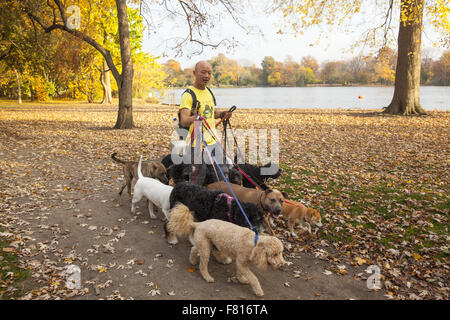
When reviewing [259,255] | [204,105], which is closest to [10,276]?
[259,255]

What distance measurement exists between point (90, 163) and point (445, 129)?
1607 cm

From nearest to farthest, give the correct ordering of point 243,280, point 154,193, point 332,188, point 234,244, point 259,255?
point 259,255
point 234,244
point 243,280
point 154,193
point 332,188

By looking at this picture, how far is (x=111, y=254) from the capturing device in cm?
483

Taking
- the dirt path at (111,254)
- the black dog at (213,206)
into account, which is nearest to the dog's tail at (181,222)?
the black dog at (213,206)

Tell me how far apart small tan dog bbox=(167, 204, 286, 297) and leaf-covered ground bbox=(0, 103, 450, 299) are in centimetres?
90

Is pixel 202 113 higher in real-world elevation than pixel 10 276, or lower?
higher

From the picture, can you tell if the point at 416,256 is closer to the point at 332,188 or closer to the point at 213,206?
the point at 332,188

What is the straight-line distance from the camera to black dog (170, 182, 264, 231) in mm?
4438

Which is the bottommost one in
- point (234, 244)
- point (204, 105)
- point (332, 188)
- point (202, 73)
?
point (332, 188)

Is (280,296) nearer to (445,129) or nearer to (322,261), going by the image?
(322,261)

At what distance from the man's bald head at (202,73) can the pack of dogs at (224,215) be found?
1.69 meters

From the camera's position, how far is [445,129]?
13.9 m

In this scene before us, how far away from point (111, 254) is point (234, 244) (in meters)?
2.35
